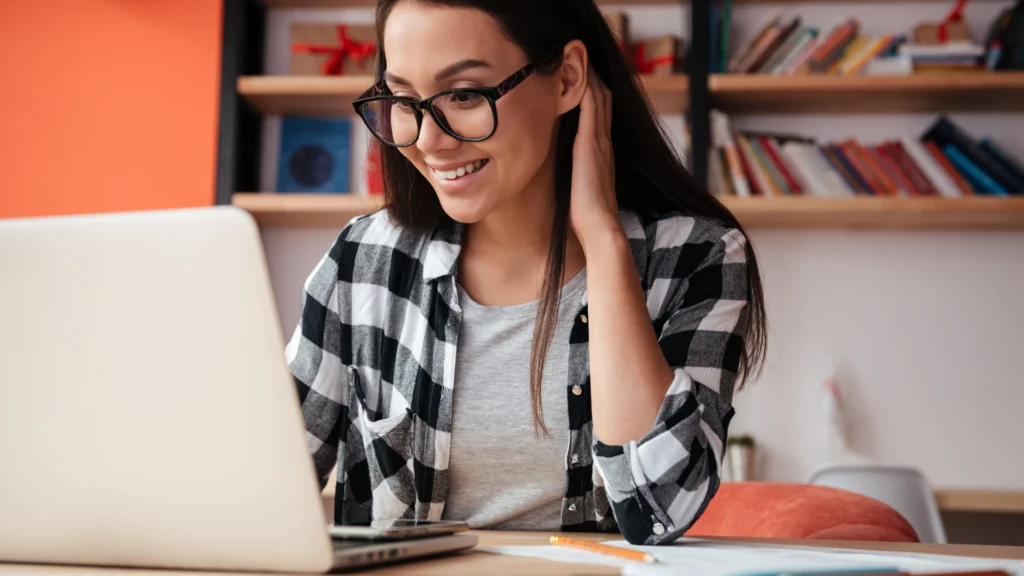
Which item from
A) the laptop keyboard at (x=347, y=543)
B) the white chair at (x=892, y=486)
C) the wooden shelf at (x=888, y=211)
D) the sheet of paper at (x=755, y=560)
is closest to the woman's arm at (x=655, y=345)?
the sheet of paper at (x=755, y=560)

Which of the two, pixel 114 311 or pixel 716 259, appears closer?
pixel 114 311

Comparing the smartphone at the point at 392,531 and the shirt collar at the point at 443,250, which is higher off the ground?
the shirt collar at the point at 443,250

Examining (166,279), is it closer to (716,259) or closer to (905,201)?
(716,259)

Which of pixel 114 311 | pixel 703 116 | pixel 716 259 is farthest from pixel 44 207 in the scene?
pixel 114 311

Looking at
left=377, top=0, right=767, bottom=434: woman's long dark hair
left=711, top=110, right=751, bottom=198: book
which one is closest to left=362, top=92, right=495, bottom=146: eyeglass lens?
left=377, top=0, right=767, bottom=434: woman's long dark hair

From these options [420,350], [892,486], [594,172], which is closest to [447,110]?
[594,172]

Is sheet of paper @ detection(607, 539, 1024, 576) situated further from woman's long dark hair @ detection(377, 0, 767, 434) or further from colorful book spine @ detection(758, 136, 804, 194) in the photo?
colorful book spine @ detection(758, 136, 804, 194)

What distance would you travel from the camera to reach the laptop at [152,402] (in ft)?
1.88

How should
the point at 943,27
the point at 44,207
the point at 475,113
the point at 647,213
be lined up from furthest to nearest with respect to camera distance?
1. the point at 44,207
2. the point at 943,27
3. the point at 647,213
4. the point at 475,113

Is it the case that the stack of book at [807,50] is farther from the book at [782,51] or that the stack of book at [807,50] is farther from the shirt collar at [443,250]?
the shirt collar at [443,250]

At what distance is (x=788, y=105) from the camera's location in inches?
125

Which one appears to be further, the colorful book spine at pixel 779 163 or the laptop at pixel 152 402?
the colorful book spine at pixel 779 163

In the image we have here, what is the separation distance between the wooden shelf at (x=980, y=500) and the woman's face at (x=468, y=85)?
206 cm

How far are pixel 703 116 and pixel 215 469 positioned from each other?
2625 millimetres
